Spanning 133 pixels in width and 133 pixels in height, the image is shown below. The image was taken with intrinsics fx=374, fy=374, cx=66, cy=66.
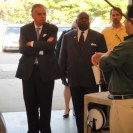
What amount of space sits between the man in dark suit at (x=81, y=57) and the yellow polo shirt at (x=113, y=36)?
1.33 ft

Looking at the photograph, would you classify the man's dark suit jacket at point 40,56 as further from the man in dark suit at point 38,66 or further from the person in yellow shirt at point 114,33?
the person in yellow shirt at point 114,33

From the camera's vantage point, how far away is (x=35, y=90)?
3898 mm

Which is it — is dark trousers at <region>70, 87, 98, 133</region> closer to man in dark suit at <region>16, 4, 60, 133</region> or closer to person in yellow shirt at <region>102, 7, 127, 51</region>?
man in dark suit at <region>16, 4, 60, 133</region>

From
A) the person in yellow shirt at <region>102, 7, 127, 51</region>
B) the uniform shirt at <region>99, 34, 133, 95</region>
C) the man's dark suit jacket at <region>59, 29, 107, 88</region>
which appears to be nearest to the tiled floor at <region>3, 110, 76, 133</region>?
the man's dark suit jacket at <region>59, 29, 107, 88</region>

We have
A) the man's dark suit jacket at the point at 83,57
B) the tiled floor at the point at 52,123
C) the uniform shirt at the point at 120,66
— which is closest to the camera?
the uniform shirt at the point at 120,66

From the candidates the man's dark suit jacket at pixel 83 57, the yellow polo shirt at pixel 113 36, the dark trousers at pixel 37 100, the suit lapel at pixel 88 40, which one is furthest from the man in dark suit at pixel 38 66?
the yellow polo shirt at pixel 113 36

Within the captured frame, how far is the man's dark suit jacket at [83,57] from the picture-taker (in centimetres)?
390

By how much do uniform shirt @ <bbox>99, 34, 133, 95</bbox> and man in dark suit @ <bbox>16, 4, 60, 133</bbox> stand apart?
3.79 ft

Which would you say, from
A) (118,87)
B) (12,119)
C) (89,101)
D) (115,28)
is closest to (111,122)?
(118,87)

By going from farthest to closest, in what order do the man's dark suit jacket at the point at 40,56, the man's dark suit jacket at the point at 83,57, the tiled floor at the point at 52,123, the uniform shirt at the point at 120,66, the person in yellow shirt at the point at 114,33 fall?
the tiled floor at the point at 52,123, the person in yellow shirt at the point at 114,33, the man's dark suit jacket at the point at 83,57, the man's dark suit jacket at the point at 40,56, the uniform shirt at the point at 120,66

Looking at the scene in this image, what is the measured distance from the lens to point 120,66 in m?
2.65

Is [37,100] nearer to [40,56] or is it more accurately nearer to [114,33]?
[40,56]

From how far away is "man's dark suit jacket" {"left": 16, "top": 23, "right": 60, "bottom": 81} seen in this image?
378 cm

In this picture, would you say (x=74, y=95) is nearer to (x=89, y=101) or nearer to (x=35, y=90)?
(x=35, y=90)
